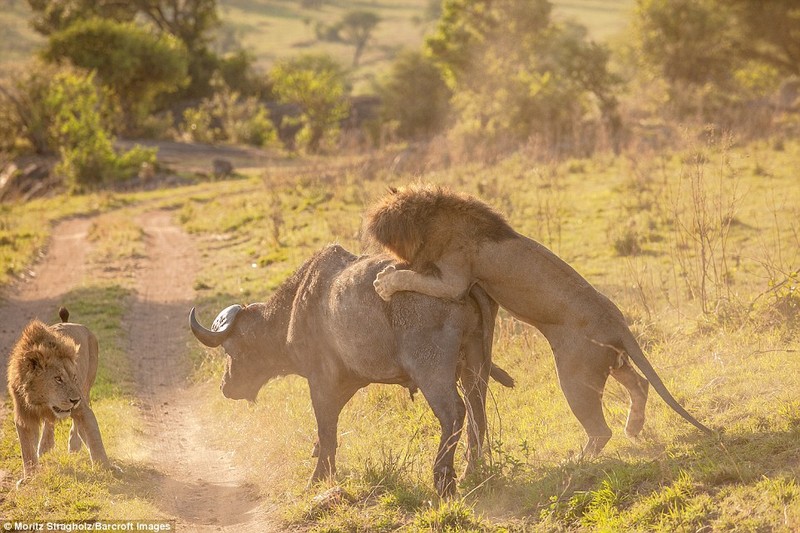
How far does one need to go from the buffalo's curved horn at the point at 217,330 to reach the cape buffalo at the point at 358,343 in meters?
0.01

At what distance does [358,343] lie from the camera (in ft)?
28.0

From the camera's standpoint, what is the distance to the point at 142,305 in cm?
1797

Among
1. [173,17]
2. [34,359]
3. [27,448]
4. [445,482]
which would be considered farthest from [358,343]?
[173,17]

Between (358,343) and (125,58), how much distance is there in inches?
1614

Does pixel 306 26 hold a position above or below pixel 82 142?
below

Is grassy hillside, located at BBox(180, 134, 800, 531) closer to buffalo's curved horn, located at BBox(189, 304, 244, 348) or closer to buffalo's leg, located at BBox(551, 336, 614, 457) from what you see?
buffalo's leg, located at BBox(551, 336, 614, 457)

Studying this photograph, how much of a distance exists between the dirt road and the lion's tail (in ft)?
10.6

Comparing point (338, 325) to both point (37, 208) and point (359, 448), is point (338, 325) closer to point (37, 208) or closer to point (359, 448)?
point (359, 448)

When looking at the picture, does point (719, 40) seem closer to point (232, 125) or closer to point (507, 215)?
point (232, 125)

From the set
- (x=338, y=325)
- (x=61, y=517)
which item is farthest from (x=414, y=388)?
(x=61, y=517)

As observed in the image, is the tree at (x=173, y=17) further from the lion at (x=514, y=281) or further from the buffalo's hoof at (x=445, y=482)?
the buffalo's hoof at (x=445, y=482)

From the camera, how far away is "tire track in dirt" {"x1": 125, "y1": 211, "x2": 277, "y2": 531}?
8.92 metres

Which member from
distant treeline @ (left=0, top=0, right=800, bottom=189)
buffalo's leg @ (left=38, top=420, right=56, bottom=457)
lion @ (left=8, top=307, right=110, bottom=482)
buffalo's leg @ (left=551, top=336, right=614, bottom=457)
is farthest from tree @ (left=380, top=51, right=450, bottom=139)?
buffalo's leg @ (left=551, top=336, right=614, bottom=457)

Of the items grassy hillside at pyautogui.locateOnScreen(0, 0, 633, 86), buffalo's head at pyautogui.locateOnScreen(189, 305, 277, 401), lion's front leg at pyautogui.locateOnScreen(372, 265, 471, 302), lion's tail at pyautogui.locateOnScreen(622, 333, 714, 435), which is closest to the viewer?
lion's tail at pyautogui.locateOnScreen(622, 333, 714, 435)
